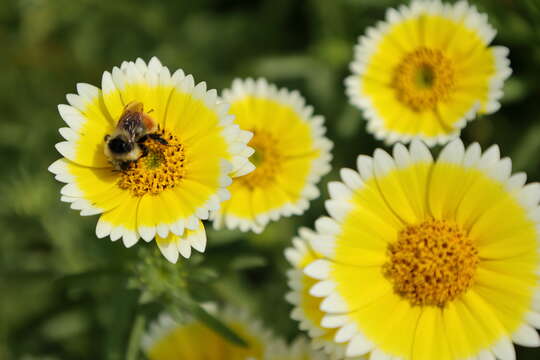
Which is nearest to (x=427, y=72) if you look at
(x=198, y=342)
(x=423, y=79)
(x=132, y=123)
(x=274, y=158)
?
(x=423, y=79)

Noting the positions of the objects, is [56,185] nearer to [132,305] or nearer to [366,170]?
[132,305]

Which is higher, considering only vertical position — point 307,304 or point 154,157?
point 154,157

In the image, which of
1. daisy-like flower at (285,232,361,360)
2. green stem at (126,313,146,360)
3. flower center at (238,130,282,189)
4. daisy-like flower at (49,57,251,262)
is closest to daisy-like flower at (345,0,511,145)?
flower center at (238,130,282,189)

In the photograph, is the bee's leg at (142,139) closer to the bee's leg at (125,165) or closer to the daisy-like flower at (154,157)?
the daisy-like flower at (154,157)

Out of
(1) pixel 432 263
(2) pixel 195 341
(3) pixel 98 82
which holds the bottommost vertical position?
→ (1) pixel 432 263

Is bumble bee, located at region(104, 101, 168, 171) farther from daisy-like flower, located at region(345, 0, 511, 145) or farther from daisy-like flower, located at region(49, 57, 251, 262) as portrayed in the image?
daisy-like flower, located at region(345, 0, 511, 145)

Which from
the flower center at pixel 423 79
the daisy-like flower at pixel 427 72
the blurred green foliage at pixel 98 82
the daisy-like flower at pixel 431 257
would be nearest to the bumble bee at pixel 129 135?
the blurred green foliage at pixel 98 82

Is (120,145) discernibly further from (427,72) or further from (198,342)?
(427,72)
